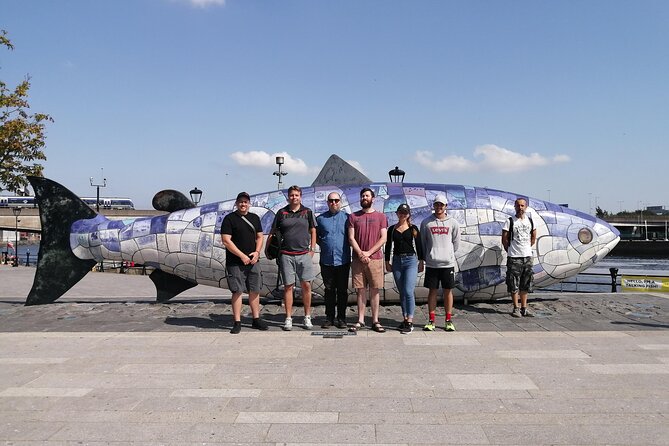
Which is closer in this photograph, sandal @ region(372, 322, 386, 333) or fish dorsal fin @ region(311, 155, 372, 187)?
sandal @ region(372, 322, 386, 333)

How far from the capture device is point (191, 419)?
3510mm

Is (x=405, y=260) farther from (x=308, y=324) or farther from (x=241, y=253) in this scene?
(x=241, y=253)

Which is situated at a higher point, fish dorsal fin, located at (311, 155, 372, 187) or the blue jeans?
fish dorsal fin, located at (311, 155, 372, 187)

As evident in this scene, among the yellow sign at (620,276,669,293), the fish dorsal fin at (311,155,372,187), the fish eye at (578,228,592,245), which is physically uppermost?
the fish dorsal fin at (311,155,372,187)

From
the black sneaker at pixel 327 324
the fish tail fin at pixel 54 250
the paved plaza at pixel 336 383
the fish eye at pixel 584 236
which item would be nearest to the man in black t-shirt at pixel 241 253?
the paved plaza at pixel 336 383

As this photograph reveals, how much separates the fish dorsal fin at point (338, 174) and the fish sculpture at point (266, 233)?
1.19ft

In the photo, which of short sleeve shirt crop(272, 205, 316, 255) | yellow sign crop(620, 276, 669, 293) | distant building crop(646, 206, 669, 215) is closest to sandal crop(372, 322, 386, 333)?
short sleeve shirt crop(272, 205, 316, 255)

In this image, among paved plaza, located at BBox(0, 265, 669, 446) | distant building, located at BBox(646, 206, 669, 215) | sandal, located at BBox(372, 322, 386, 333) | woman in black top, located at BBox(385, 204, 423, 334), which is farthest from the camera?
distant building, located at BBox(646, 206, 669, 215)

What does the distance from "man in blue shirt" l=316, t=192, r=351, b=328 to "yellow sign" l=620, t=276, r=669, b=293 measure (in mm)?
8255

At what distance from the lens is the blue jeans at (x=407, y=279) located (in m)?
6.53

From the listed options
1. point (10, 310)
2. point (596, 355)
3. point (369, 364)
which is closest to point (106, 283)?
point (10, 310)

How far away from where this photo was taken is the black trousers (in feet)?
22.1

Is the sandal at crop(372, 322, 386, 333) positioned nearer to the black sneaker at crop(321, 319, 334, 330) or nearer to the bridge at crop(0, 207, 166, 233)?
the black sneaker at crop(321, 319, 334, 330)

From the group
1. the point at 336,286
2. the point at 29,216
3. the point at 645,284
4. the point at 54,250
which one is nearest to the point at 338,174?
the point at 336,286
